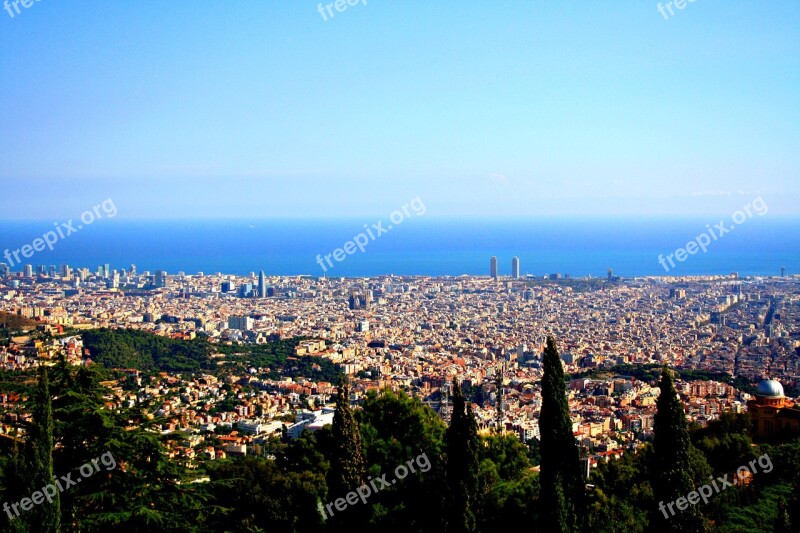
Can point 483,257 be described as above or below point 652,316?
above

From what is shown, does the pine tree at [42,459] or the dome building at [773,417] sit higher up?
the pine tree at [42,459]

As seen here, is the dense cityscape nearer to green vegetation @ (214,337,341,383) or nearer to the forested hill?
green vegetation @ (214,337,341,383)

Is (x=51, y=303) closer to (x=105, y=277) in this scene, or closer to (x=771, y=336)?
(x=105, y=277)

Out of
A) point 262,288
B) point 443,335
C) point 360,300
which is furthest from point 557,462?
point 262,288

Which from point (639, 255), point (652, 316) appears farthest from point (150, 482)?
point (639, 255)

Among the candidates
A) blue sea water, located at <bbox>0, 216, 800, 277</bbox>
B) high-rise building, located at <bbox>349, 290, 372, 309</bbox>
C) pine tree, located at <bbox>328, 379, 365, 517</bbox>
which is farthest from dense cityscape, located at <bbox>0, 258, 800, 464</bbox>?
blue sea water, located at <bbox>0, 216, 800, 277</bbox>

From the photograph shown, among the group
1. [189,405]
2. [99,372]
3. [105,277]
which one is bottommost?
[189,405]

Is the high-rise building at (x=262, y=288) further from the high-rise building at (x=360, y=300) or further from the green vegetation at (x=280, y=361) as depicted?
the green vegetation at (x=280, y=361)

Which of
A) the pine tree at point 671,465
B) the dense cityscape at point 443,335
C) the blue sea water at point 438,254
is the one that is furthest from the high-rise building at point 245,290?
the pine tree at point 671,465
